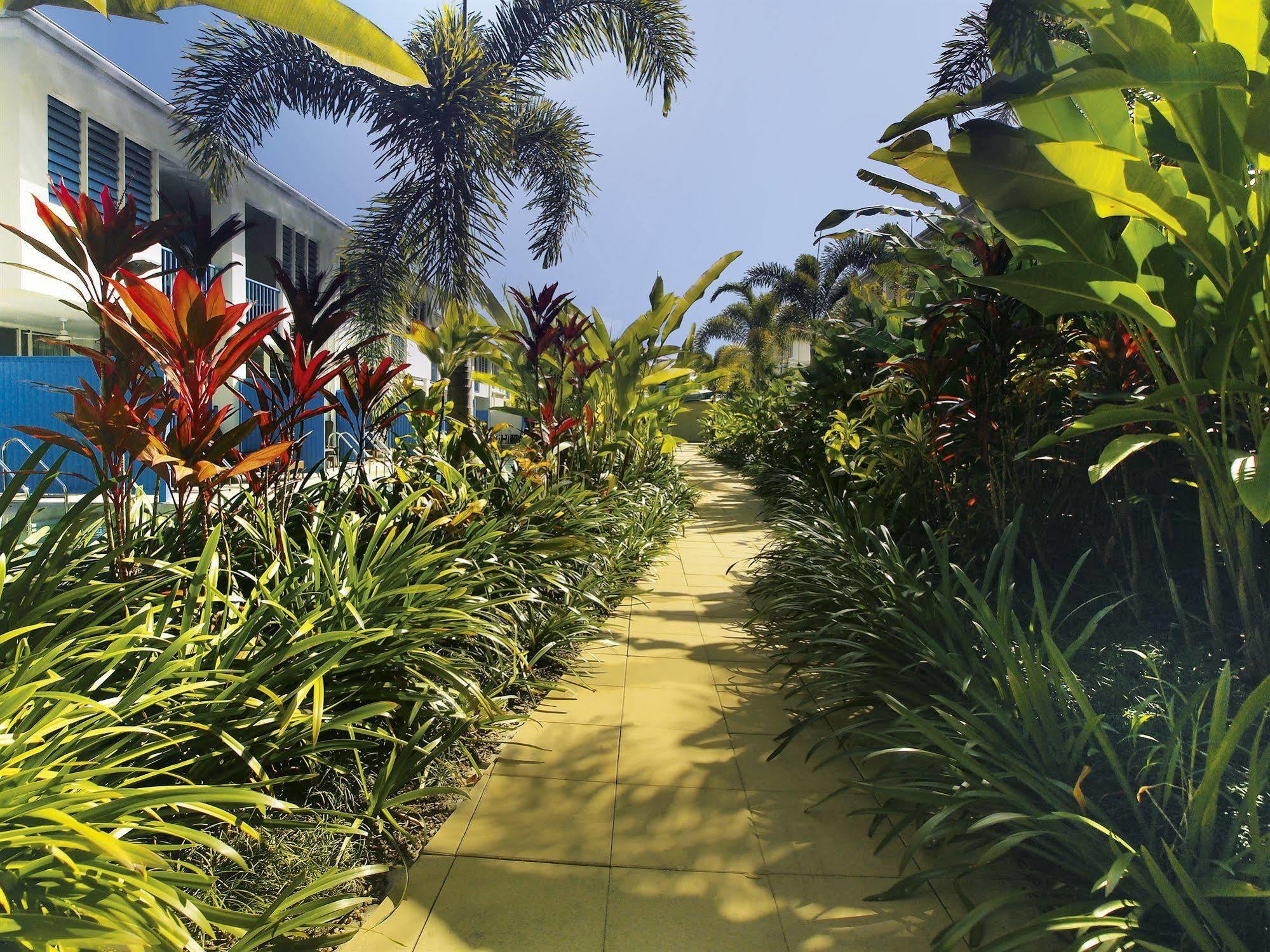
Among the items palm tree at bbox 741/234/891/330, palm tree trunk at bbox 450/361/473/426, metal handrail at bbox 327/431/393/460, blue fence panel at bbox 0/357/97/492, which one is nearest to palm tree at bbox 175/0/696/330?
palm tree trunk at bbox 450/361/473/426

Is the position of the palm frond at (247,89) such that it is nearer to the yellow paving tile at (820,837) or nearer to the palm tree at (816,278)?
the yellow paving tile at (820,837)

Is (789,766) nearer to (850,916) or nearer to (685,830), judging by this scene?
(685,830)

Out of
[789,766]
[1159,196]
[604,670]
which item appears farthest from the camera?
[604,670]

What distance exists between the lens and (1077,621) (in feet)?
9.58

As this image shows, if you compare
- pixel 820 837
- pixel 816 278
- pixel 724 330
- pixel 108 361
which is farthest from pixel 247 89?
pixel 724 330

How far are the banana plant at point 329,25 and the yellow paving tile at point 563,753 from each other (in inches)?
96.2

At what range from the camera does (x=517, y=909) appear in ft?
5.66

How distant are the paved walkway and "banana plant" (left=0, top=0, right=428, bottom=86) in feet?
8.20

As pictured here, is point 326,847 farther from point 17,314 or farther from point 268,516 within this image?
point 17,314

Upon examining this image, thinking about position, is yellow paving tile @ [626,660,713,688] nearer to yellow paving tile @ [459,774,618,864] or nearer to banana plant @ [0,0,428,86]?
yellow paving tile @ [459,774,618,864]

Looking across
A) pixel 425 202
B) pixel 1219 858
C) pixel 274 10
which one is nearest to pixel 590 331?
pixel 425 202

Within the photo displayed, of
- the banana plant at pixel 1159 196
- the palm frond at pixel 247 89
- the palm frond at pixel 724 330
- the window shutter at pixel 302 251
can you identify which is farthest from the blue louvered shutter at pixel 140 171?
the palm frond at pixel 724 330

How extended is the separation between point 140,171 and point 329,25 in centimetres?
1180

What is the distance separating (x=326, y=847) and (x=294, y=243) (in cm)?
1693
